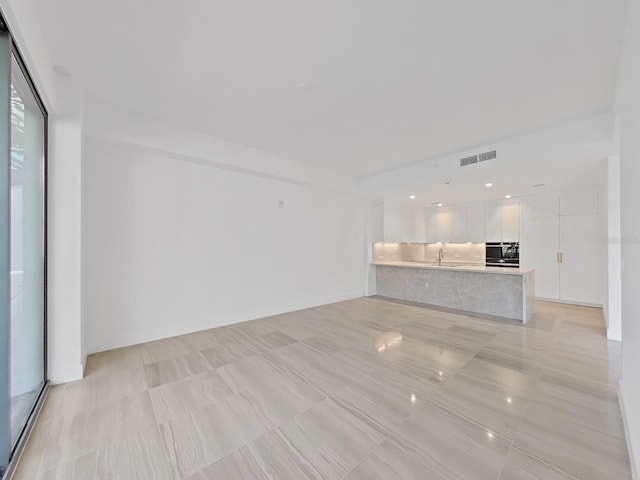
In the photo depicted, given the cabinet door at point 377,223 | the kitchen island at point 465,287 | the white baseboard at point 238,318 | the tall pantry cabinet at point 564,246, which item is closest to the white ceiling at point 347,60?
the kitchen island at point 465,287

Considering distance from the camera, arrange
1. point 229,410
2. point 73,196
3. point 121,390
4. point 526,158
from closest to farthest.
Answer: point 229,410 < point 121,390 < point 73,196 < point 526,158

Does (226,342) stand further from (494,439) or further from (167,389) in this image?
(494,439)

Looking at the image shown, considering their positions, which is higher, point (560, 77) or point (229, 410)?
point (560, 77)

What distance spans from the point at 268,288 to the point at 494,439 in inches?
148

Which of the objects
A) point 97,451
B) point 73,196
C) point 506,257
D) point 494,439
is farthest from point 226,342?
point 506,257

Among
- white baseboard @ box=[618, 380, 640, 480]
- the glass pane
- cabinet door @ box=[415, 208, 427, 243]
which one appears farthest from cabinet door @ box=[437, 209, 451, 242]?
the glass pane

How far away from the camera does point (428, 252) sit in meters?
8.17

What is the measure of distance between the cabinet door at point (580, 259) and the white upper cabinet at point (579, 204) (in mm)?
104

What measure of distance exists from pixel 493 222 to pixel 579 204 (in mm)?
1611

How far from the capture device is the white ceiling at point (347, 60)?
186 centimetres

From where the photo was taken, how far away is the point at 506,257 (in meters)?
6.68

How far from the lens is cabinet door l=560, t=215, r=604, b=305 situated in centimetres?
544

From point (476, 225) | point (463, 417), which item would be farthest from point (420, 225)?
point (463, 417)

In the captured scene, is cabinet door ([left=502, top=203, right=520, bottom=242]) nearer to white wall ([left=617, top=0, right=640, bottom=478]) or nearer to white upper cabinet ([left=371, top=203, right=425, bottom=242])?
white upper cabinet ([left=371, top=203, right=425, bottom=242])
